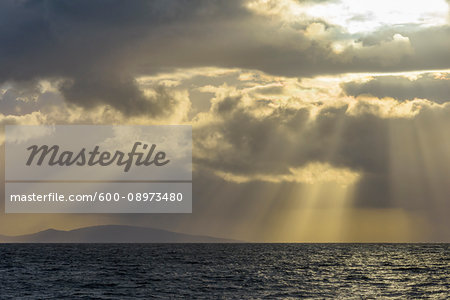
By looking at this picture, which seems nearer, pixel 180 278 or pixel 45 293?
pixel 45 293

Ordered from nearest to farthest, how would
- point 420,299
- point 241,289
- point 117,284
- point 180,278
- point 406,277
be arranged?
point 420,299
point 241,289
point 117,284
point 180,278
point 406,277

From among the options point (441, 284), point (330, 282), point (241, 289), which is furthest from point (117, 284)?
point (441, 284)

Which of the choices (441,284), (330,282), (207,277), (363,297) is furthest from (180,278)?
(441,284)

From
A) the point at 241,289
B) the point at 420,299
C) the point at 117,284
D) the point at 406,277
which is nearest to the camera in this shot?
the point at 420,299

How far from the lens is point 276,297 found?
62438 millimetres

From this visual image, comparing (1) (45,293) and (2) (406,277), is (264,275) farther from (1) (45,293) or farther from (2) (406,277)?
(1) (45,293)

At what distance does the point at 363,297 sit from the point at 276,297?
9.28 meters

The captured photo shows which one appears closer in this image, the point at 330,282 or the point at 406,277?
the point at 330,282

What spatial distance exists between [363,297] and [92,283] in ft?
114

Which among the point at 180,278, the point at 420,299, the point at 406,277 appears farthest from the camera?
the point at 406,277

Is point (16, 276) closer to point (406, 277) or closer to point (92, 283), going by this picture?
point (92, 283)

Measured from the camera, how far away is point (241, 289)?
69562 millimetres

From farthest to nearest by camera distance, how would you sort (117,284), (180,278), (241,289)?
(180,278) < (117,284) < (241,289)

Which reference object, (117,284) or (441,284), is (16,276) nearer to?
(117,284)
